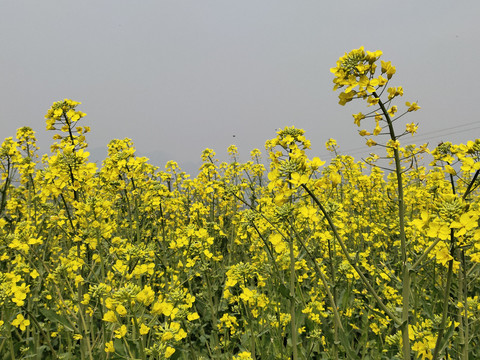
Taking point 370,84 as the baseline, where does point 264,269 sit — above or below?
below

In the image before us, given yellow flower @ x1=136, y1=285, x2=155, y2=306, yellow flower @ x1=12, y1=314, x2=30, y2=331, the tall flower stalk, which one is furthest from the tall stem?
yellow flower @ x1=12, y1=314, x2=30, y2=331

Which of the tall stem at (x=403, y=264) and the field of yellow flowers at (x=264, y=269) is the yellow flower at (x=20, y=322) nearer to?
the field of yellow flowers at (x=264, y=269)

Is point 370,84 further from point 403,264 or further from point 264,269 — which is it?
point 264,269

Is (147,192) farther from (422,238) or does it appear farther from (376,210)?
(376,210)

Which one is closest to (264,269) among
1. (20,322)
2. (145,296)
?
(145,296)

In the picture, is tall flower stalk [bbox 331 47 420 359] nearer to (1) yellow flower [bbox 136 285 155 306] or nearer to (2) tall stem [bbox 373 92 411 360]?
(2) tall stem [bbox 373 92 411 360]

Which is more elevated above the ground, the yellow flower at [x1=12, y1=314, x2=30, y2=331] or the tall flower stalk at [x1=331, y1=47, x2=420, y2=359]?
the tall flower stalk at [x1=331, y1=47, x2=420, y2=359]

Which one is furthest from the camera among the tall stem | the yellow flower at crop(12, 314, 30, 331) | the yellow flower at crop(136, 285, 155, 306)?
the yellow flower at crop(12, 314, 30, 331)

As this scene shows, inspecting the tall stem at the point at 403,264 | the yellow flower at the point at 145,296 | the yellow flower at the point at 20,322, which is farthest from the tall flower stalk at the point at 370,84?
the yellow flower at the point at 20,322

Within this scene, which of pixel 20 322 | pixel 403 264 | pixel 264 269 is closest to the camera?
pixel 403 264

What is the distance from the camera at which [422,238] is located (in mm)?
4090

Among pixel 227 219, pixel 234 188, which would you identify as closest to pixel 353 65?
pixel 234 188

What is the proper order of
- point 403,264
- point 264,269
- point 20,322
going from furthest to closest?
1. point 264,269
2. point 20,322
3. point 403,264

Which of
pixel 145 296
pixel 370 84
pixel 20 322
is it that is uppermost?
pixel 370 84
